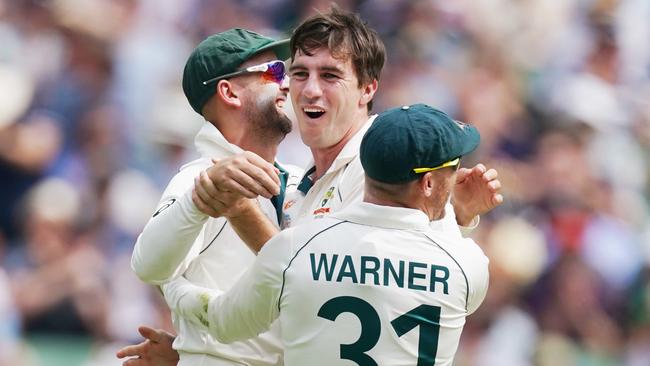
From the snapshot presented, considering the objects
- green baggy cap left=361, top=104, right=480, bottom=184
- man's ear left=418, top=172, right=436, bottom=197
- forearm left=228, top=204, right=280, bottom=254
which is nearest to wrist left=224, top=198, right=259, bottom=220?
forearm left=228, top=204, right=280, bottom=254

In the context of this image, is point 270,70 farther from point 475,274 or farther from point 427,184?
point 475,274

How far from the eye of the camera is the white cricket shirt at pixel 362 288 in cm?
379

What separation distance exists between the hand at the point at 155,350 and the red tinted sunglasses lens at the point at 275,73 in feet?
3.47

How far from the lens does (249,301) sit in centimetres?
388

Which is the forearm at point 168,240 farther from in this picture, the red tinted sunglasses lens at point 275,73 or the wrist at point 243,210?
the red tinted sunglasses lens at point 275,73

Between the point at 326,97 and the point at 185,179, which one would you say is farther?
the point at 326,97

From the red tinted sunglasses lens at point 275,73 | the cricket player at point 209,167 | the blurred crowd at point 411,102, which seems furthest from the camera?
the blurred crowd at point 411,102

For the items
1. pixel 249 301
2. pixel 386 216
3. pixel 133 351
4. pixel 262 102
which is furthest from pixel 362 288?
pixel 133 351

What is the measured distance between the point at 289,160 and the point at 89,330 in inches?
68.5

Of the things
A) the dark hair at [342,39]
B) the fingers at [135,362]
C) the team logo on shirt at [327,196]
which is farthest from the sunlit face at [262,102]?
the fingers at [135,362]

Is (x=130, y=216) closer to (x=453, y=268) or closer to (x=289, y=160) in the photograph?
(x=289, y=160)

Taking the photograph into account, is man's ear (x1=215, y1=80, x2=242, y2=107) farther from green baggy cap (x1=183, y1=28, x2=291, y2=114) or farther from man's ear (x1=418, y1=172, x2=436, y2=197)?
man's ear (x1=418, y1=172, x2=436, y2=197)

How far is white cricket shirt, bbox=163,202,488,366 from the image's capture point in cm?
379

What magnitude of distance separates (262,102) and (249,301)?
1020 millimetres
